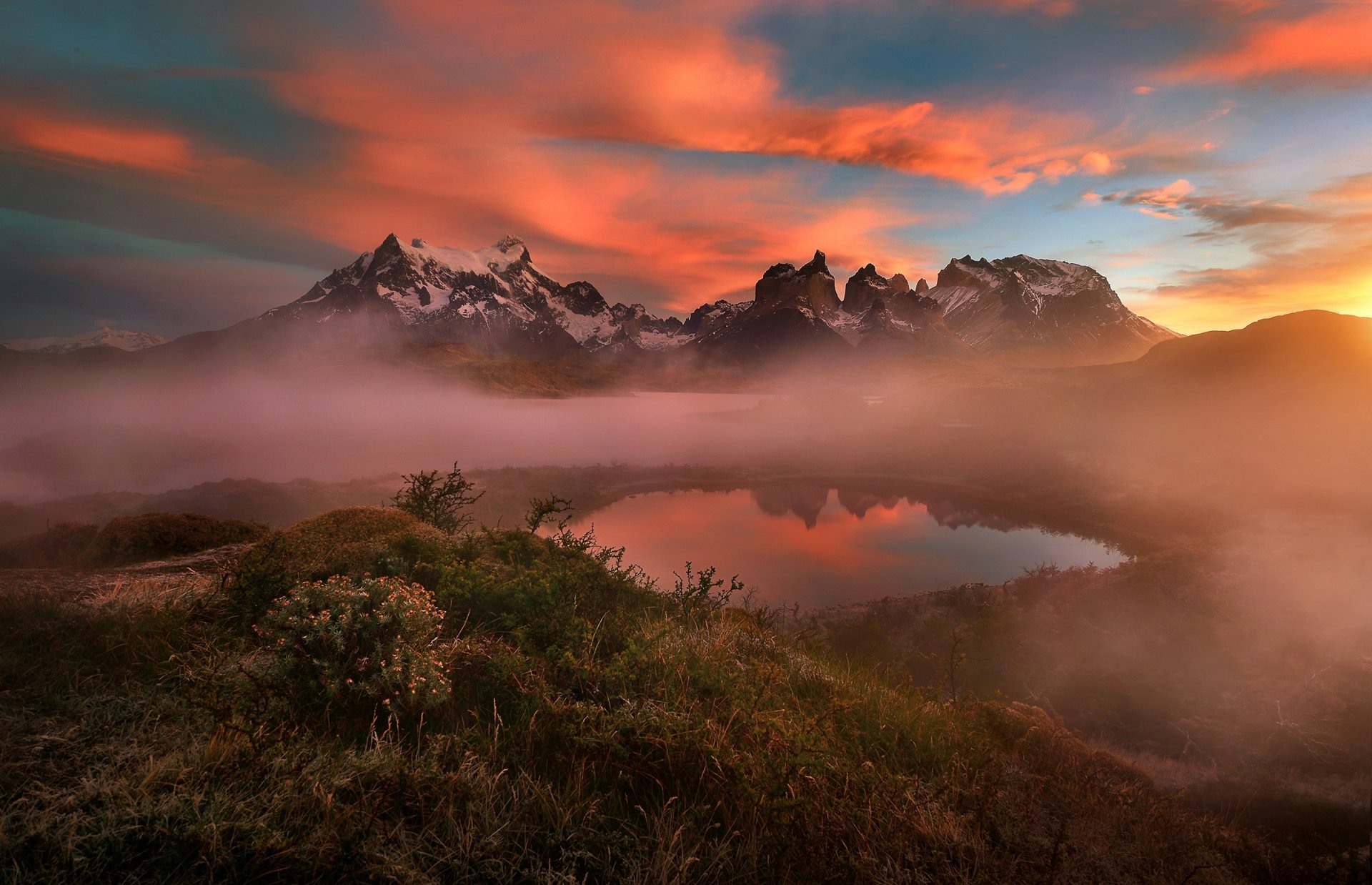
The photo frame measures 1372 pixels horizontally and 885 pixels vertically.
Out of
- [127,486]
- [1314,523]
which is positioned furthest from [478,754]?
[127,486]

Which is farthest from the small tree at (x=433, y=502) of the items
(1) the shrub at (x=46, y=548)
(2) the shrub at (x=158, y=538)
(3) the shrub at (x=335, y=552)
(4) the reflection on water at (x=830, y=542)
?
(4) the reflection on water at (x=830, y=542)

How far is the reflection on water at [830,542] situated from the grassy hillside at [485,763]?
3322cm

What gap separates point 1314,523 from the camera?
48.4 meters

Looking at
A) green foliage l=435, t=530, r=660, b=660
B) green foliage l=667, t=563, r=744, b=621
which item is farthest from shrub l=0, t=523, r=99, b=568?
green foliage l=667, t=563, r=744, b=621

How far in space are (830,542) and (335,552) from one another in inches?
2065

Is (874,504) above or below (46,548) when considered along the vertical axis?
below

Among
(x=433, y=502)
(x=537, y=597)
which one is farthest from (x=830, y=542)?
(x=537, y=597)

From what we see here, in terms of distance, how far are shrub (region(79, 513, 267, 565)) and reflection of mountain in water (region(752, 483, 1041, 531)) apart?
183 ft

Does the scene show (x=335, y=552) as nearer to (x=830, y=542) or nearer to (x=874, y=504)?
(x=830, y=542)

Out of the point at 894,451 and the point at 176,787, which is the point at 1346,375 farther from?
the point at 176,787

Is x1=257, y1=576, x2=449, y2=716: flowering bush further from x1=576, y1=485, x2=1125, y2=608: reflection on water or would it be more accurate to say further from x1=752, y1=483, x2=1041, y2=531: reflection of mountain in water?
x1=752, y1=483, x2=1041, y2=531: reflection of mountain in water

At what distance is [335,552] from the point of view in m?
7.63

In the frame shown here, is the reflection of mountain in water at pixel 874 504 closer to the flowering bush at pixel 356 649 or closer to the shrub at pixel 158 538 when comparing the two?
the shrub at pixel 158 538

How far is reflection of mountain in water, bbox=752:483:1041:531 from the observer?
220 feet
